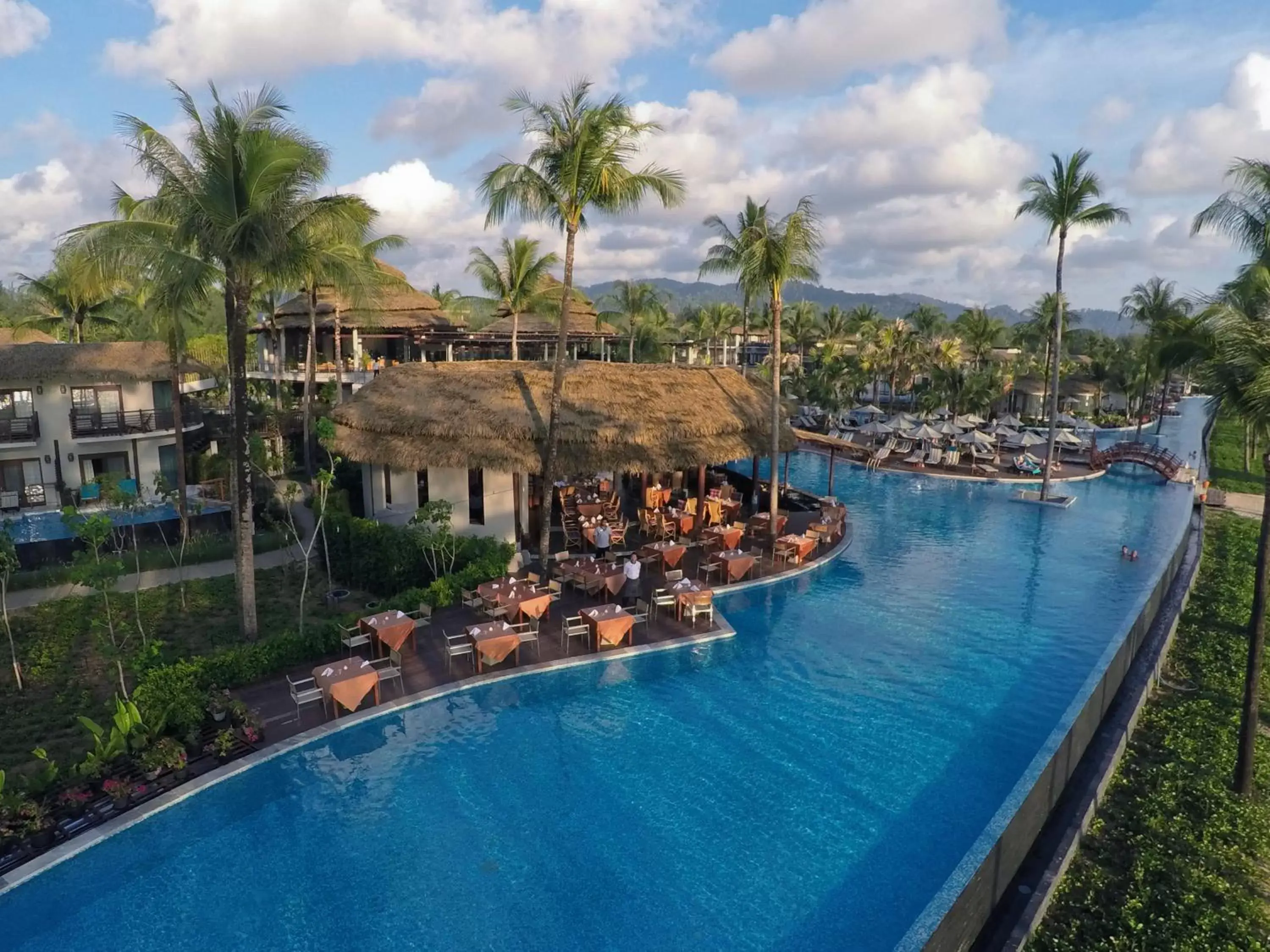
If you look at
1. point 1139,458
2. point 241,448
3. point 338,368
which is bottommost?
point 1139,458

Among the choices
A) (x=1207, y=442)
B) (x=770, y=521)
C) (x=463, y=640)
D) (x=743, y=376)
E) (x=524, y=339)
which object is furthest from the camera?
(x=1207, y=442)

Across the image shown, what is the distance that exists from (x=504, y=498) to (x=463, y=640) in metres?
6.51

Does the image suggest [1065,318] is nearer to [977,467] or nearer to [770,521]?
[977,467]

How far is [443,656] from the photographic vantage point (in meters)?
13.4

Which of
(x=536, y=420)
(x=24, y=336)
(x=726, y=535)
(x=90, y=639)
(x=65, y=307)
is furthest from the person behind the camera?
(x=24, y=336)

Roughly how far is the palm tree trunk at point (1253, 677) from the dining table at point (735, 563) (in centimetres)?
989

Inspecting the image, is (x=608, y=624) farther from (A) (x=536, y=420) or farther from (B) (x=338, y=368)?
(B) (x=338, y=368)

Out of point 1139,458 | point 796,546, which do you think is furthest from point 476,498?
point 1139,458

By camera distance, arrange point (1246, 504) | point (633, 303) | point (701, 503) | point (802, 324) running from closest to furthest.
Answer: point (701, 503) < point (1246, 504) < point (633, 303) < point (802, 324)

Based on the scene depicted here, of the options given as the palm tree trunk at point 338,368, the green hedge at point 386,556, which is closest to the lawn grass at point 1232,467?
the green hedge at point 386,556

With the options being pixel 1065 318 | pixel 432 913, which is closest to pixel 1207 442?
pixel 1065 318

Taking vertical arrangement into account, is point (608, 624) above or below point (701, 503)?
below

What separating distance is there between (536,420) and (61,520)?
1313 cm

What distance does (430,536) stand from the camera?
1575cm
